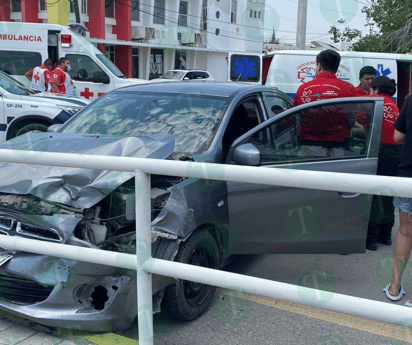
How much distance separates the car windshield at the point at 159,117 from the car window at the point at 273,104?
0.71 m

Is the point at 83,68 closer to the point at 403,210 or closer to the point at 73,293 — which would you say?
the point at 403,210

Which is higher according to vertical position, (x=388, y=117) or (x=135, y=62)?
(x=135, y=62)

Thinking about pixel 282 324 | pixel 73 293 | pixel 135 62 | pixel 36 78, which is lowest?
pixel 282 324

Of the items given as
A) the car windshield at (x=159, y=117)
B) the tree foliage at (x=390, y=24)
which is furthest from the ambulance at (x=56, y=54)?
the tree foliage at (x=390, y=24)

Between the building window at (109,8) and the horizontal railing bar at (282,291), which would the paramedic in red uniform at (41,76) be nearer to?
the horizontal railing bar at (282,291)

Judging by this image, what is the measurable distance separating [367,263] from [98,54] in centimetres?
952

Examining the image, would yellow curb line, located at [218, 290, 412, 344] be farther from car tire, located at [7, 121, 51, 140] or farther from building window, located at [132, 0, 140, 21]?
building window, located at [132, 0, 140, 21]

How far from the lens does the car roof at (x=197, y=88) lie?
14.3ft

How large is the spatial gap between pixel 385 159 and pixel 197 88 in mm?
1994

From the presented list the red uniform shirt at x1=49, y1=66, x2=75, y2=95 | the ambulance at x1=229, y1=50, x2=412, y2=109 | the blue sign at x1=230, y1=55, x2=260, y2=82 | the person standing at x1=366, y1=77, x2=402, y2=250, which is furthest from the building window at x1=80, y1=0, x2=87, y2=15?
the person standing at x1=366, y1=77, x2=402, y2=250

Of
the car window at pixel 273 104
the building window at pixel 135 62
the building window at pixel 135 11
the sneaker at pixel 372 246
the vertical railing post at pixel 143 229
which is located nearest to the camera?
the vertical railing post at pixel 143 229

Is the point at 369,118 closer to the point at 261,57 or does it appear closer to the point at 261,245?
the point at 261,245

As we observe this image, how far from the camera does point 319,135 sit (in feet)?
12.9

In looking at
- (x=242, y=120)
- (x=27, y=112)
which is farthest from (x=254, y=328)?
(x=27, y=112)
